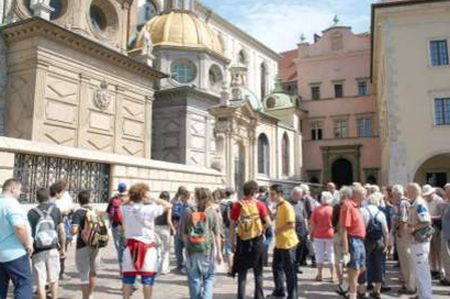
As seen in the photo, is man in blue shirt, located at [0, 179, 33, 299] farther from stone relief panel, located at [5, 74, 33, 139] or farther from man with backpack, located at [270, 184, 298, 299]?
stone relief panel, located at [5, 74, 33, 139]

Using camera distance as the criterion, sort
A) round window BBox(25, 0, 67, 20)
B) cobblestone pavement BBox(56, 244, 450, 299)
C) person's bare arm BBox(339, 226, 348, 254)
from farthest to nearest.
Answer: round window BBox(25, 0, 67, 20) → cobblestone pavement BBox(56, 244, 450, 299) → person's bare arm BBox(339, 226, 348, 254)

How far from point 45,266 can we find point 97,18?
800 inches

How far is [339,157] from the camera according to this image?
141ft

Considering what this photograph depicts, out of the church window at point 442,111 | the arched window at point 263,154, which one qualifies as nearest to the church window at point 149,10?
the arched window at point 263,154

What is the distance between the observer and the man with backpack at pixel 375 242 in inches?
291

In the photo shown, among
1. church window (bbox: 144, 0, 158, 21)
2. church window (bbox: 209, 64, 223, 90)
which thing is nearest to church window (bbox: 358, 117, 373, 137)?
church window (bbox: 209, 64, 223, 90)

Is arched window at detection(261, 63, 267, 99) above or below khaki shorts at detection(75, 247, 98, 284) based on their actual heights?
above

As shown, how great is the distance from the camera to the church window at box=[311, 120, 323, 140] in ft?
144

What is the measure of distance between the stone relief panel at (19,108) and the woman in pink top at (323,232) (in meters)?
12.7

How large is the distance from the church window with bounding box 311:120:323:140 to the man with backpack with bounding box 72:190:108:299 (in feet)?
128

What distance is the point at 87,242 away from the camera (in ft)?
21.2

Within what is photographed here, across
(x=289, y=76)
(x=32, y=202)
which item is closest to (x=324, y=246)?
(x=32, y=202)

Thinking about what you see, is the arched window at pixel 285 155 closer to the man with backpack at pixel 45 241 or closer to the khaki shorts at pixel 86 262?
the khaki shorts at pixel 86 262

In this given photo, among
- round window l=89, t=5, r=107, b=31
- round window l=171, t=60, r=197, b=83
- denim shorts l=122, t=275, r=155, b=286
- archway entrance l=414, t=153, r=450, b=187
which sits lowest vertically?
denim shorts l=122, t=275, r=155, b=286
